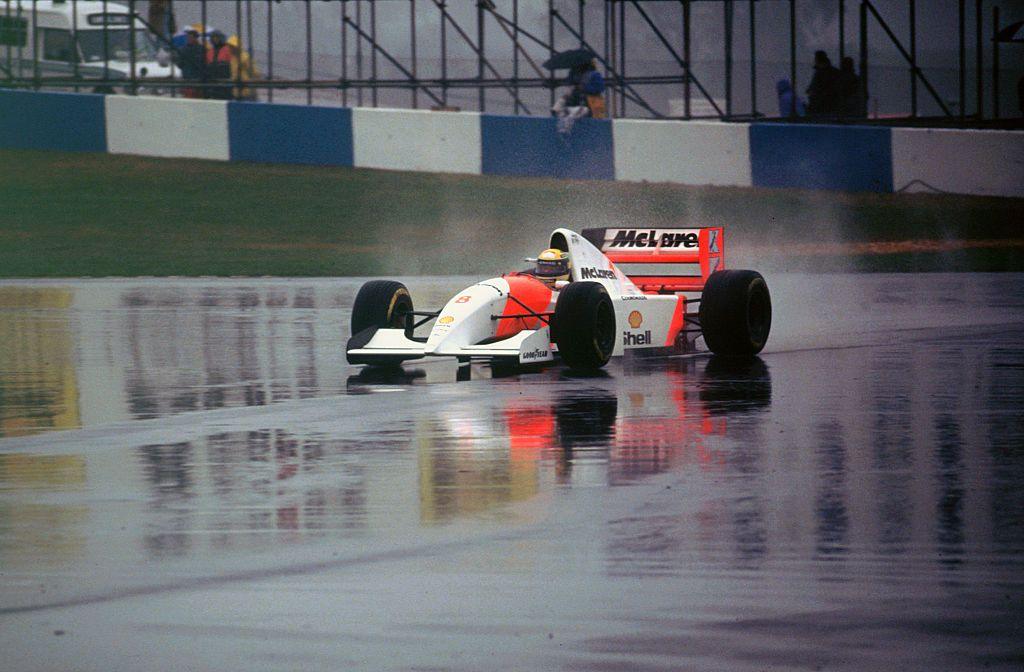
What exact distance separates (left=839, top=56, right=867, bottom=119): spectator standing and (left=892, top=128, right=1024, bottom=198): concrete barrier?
5.33ft

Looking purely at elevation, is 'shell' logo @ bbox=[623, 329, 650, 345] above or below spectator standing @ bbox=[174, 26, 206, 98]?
below

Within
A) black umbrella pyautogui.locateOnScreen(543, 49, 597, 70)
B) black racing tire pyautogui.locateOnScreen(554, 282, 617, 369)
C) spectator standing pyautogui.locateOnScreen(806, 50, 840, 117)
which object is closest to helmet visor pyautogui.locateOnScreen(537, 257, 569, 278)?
black racing tire pyautogui.locateOnScreen(554, 282, 617, 369)

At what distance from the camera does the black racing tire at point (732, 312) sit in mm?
12484

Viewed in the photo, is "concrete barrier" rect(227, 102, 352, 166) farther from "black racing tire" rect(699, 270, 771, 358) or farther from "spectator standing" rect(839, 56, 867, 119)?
"black racing tire" rect(699, 270, 771, 358)

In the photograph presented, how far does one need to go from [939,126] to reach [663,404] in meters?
16.5

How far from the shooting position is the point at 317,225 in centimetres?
2375

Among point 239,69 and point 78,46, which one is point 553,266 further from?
point 78,46

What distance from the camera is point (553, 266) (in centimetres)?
1247

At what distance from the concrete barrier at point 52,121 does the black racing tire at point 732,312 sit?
1739cm

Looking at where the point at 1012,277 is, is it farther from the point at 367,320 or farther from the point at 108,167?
the point at 108,167

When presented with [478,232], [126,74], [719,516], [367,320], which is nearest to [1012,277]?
[478,232]

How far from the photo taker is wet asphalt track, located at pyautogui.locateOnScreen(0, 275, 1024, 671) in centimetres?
Answer: 530

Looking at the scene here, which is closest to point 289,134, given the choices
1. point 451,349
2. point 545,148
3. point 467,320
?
point 545,148

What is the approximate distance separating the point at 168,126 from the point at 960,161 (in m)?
11.6
